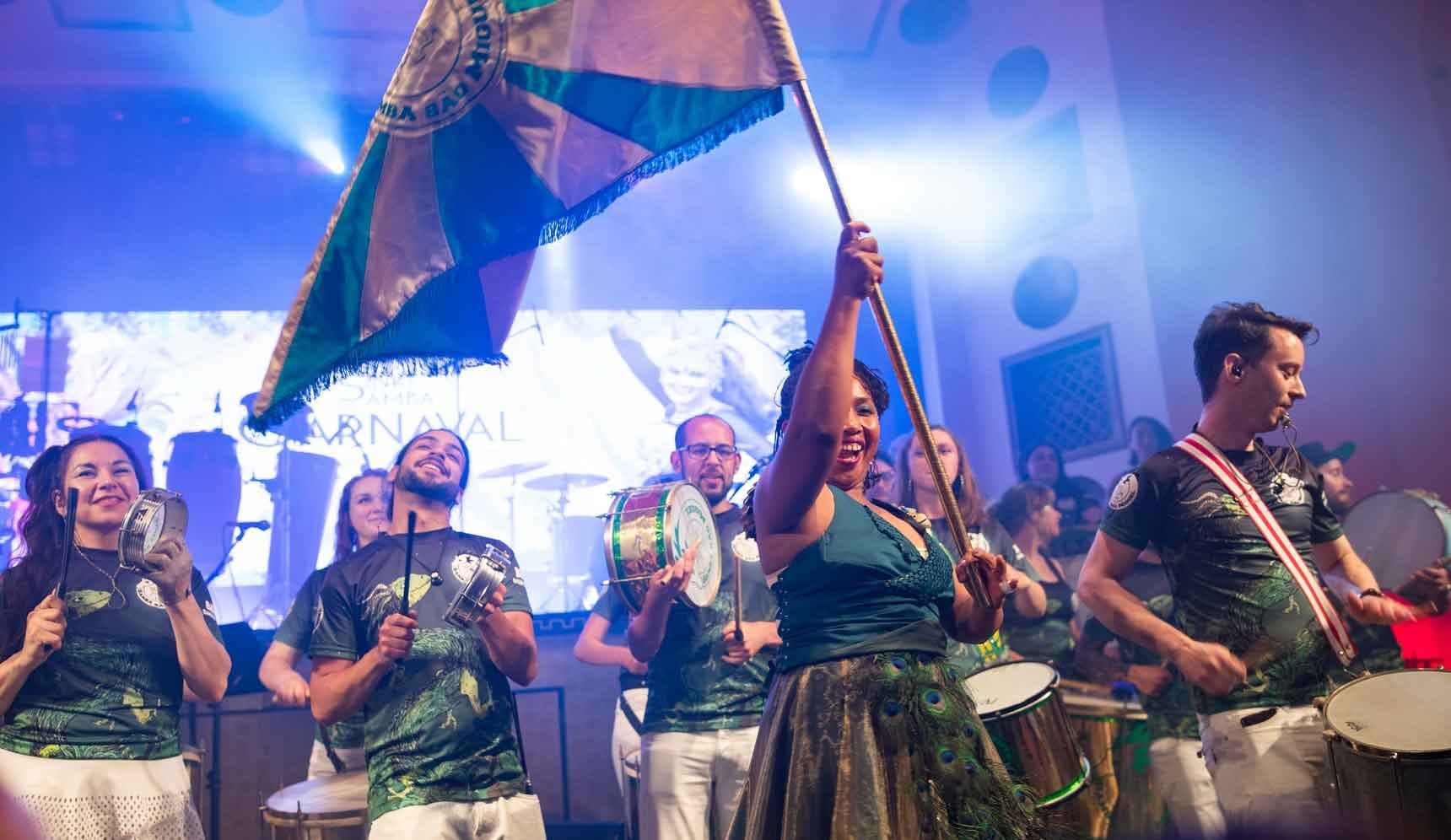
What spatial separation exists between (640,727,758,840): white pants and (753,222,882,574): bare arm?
2.57 meters

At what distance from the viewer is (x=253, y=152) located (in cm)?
1193

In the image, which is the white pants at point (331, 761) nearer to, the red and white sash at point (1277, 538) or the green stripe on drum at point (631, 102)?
the green stripe on drum at point (631, 102)

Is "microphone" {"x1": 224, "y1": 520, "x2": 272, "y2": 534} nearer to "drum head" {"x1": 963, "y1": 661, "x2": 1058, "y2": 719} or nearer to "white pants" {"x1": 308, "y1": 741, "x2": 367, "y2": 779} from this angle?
"white pants" {"x1": 308, "y1": 741, "x2": 367, "y2": 779}

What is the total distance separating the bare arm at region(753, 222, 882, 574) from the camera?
2.39m

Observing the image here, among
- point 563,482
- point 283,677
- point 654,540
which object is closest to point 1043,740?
point 654,540

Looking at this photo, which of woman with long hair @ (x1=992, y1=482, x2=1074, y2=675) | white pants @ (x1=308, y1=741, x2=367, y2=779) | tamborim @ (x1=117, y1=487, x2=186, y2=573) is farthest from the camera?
woman with long hair @ (x1=992, y1=482, x2=1074, y2=675)

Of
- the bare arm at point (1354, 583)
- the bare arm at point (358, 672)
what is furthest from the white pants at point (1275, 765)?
the bare arm at point (358, 672)

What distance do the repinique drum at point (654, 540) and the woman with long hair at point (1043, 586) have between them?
1506mm

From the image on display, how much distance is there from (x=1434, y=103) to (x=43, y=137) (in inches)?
514

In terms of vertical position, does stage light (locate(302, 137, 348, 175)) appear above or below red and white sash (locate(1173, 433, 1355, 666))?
above

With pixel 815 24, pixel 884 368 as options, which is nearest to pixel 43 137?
pixel 815 24

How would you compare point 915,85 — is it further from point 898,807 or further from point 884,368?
point 898,807

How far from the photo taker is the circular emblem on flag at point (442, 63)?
352cm

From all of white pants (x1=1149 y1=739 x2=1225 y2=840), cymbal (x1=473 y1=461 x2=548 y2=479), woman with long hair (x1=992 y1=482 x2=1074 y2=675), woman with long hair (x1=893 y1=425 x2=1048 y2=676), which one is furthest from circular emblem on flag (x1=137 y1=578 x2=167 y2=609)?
cymbal (x1=473 y1=461 x2=548 y2=479)
